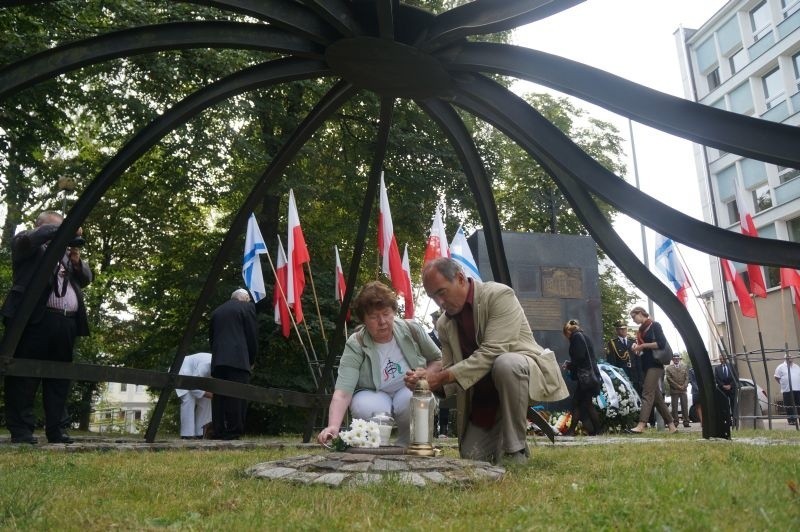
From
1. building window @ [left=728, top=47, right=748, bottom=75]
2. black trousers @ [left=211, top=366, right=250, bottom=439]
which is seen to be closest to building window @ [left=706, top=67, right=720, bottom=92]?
building window @ [left=728, top=47, right=748, bottom=75]

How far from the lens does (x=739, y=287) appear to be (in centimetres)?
1363

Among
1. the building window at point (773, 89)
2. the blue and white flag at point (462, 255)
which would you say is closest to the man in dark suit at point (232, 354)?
the blue and white flag at point (462, 255)

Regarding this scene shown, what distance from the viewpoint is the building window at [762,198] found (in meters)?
28.4

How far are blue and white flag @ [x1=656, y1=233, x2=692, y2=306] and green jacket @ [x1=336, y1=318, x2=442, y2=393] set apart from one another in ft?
27.9

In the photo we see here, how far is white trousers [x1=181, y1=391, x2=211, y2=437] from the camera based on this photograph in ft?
33.5

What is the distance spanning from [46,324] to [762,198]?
27946mm

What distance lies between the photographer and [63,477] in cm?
408

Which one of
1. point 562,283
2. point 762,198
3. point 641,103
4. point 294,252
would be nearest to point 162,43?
point 641,103

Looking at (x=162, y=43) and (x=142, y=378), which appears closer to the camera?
(x=162, y=43)

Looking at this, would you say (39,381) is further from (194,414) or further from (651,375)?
(651,375)

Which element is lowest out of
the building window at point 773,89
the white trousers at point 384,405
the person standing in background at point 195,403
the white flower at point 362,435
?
the white flower at point 362,435

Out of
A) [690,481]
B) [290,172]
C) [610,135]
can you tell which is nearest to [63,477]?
[690,481]

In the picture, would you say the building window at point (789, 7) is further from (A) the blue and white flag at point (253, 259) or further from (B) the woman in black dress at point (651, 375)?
(A) the blue and white flag at point (253, 259)

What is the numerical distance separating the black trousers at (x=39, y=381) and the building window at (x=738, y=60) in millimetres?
29174
